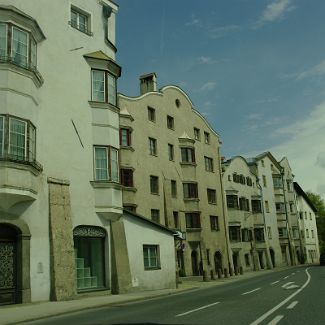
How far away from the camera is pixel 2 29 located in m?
18.6

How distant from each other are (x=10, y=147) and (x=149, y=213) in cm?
2055

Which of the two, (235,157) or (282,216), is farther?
(282,216)

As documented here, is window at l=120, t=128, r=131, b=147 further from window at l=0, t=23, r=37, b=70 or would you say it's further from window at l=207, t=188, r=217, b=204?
window at l=0, t=23, r=37, b=70

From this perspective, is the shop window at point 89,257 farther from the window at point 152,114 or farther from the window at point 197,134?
the window at point 197,134

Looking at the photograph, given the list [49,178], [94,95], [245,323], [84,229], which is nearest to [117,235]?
[84,229]

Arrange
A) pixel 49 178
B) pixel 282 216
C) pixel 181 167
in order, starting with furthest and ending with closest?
pixel 282 216 → pixel 181 167 → pixel 49 178

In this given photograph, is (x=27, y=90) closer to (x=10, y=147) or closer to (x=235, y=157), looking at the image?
(x=10, y=147)

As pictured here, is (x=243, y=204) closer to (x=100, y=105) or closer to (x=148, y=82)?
(x=148, y=82)

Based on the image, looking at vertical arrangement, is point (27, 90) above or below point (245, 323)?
above

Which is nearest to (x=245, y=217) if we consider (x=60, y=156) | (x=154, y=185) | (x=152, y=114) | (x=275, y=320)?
(x=154, y=185)

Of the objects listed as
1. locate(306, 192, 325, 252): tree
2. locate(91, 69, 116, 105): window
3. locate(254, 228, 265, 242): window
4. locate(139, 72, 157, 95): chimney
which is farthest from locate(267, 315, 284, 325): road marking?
locate(306, 192, 325, 252): tree

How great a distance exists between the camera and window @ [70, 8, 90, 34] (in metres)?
24.3

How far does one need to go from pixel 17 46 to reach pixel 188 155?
27.4 m

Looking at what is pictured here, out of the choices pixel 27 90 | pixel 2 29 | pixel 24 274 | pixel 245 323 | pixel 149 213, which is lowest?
pixel 245 323
